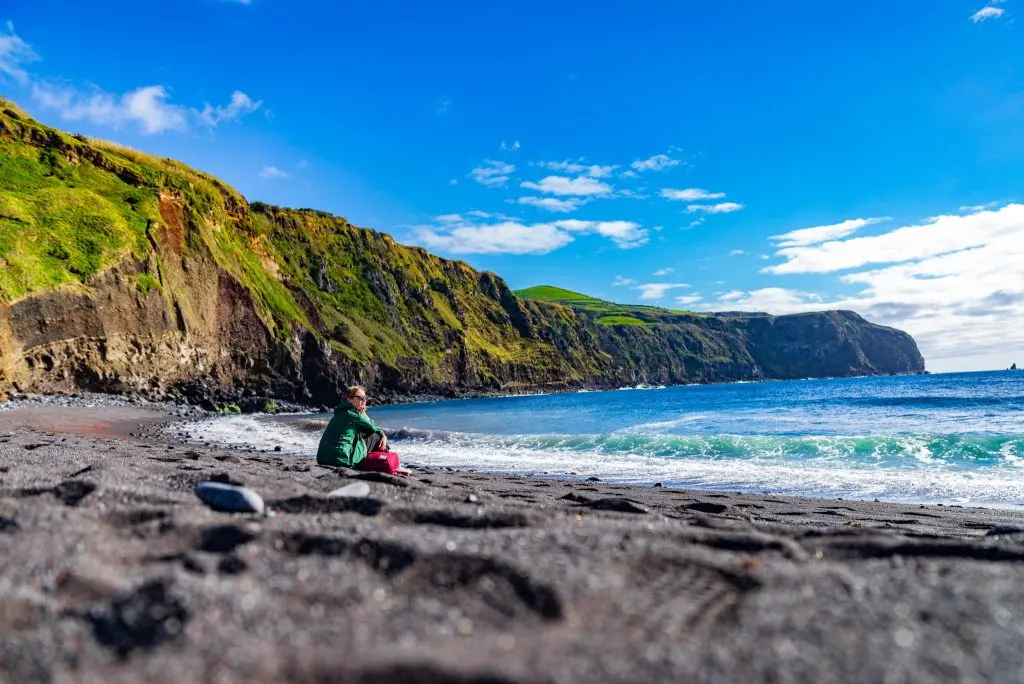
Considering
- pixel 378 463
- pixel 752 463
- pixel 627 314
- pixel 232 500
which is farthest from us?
pixel 627 314

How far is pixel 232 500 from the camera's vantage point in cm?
356

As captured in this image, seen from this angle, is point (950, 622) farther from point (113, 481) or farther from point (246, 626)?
point (113, 481)

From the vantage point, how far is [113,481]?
4395 mm

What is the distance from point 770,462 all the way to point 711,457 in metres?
1.54

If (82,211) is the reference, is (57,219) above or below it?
below

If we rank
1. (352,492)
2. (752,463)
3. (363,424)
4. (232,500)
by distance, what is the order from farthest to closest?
(752,463)
(363,424)
(352,492)
(232,500)

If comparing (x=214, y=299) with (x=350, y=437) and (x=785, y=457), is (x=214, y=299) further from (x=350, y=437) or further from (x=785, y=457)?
(x=785, y=457)

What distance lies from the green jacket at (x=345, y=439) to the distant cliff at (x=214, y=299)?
31302 millimetres

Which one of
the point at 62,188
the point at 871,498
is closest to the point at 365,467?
the point at 871,498

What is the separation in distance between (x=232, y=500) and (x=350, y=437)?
4581 millimetres

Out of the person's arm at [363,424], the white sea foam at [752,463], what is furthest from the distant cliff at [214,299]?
the person's arm at [363,424]

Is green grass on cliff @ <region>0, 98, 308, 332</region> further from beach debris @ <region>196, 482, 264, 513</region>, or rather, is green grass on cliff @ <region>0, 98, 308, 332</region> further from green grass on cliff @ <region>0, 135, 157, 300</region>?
beach debris @ <region>196, 482, 264, 513</region>

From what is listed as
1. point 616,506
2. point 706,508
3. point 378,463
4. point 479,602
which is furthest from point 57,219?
point 479,602

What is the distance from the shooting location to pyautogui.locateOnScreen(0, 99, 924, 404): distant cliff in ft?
111
